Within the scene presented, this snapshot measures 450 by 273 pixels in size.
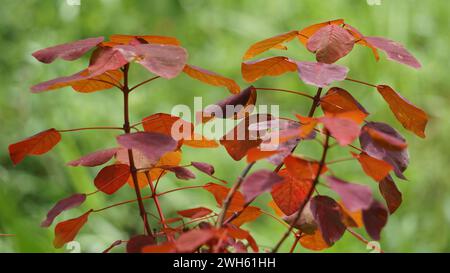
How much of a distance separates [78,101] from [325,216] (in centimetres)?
225

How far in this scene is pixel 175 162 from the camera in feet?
2.52

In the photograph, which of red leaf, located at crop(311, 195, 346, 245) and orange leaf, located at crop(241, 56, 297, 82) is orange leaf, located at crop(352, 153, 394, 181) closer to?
red leaf, located at crop(311, 195, 346, 245)

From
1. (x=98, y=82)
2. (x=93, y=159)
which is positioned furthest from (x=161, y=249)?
(x=98, y=82)

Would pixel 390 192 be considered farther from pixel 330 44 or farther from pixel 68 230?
pixel 68 230

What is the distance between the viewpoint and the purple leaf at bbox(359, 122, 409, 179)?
1.95 ft

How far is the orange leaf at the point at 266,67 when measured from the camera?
27.4 inches

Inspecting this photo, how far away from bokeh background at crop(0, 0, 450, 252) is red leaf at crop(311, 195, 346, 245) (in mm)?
1602

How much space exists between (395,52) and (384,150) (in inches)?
4.1

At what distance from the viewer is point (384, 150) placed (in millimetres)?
620

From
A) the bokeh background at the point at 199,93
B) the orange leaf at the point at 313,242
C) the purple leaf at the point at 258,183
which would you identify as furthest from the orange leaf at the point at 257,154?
the bokeh background at the point at 199,93

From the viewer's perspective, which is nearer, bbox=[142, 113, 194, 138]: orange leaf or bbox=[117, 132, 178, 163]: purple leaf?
bbox=[117, 132, 178, 163]: purple leaf

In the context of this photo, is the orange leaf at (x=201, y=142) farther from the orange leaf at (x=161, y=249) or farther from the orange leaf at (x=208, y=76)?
the orange leaf at (x=161, y=249)

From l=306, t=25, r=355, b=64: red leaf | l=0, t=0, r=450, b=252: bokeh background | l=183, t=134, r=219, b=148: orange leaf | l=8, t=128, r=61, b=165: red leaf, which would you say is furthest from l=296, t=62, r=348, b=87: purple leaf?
l=0, t=0, r=450, b=252: bokeh background
